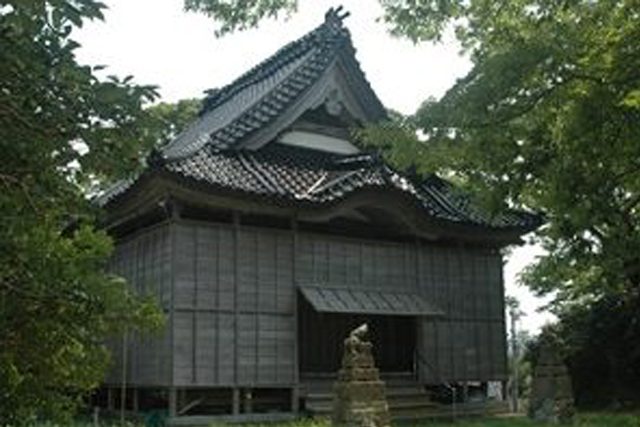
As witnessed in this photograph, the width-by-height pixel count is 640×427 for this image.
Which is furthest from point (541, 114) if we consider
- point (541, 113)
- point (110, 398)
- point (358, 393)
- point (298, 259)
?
point (110, 398)

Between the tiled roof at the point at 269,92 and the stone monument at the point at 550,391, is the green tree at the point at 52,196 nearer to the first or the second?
the tiled roof at the point at 269,92

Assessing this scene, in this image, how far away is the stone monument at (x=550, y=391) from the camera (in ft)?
58.5

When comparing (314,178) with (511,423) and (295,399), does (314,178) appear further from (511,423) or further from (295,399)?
(511,423)

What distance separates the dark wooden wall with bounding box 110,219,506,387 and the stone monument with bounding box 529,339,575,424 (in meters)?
2.30

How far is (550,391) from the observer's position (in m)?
18.1

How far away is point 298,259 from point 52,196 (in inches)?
553

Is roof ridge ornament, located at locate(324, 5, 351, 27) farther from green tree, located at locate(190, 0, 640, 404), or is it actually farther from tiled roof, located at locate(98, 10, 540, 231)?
green tree, located at locate(190, 0, 640, 404)

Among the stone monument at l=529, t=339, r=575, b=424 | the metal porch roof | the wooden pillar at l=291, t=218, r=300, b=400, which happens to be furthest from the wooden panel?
→ the stone monument at l=529, t=339, r=575, b=424

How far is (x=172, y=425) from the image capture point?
1556 cm

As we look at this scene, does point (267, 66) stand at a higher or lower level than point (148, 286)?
higher

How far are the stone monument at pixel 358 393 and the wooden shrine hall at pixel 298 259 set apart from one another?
3.51 meters

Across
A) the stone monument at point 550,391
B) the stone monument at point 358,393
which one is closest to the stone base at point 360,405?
the stone monument at point 358,393

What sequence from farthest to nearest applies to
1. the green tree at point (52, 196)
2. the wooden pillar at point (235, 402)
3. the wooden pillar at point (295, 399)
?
the wooden pillar at point (295, 399)
the wooden pillar at point (235, 402)
the green tree at point (52, 196)

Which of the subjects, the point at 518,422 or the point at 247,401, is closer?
the point at 247,401
